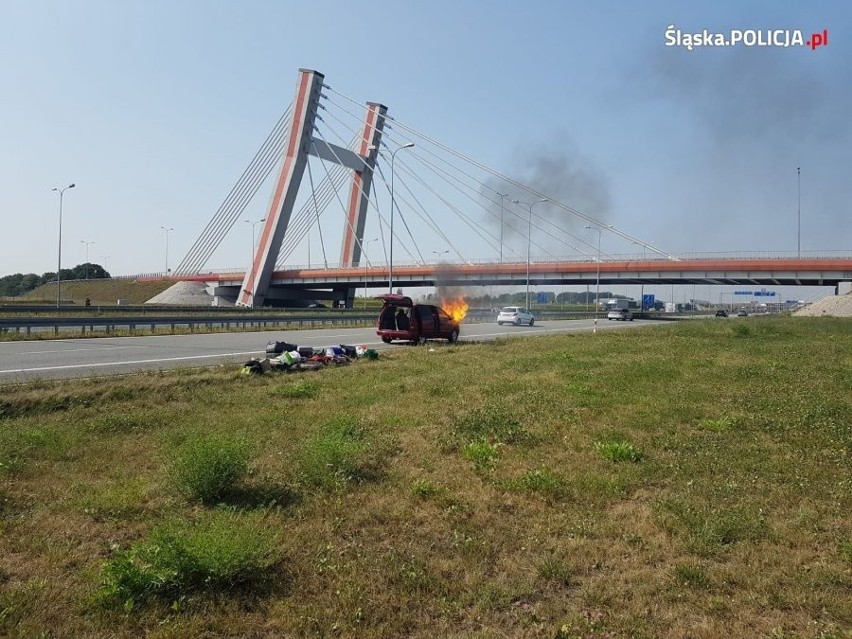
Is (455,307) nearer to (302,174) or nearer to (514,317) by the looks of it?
(514,317)

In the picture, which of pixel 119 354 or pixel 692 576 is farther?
pixel 119 354

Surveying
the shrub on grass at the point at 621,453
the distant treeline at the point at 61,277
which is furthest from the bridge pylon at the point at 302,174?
the distant treeline at the point at 61,277

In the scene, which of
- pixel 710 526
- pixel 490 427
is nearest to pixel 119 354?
pixel 490 427

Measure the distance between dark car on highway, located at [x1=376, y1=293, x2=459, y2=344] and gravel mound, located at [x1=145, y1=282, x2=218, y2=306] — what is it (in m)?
67.5

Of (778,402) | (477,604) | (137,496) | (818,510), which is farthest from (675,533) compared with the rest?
(778,402)

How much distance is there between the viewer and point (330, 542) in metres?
5.14

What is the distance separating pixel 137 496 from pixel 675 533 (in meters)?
4.70

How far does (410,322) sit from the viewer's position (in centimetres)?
Answer: 2556

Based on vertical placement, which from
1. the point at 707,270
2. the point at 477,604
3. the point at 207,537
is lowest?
the point at 477,604

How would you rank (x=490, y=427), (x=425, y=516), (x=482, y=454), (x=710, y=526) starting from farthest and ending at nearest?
(x=490, y=427) → (x=482, y=454) → (x=425, y=516) → (x=710, y=526)

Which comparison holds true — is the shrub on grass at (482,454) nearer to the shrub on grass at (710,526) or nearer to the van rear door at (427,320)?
the shrub on grass at (710,526)

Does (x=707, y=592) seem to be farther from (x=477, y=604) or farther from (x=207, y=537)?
(x=207, y=537)

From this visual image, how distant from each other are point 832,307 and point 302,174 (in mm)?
57225

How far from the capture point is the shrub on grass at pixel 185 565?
4.13 meters
